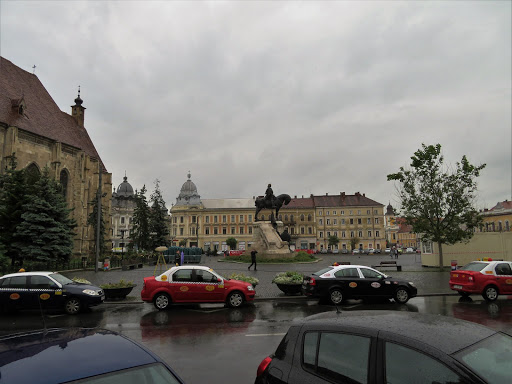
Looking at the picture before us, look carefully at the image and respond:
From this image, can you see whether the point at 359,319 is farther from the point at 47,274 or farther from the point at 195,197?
the point at 195,197

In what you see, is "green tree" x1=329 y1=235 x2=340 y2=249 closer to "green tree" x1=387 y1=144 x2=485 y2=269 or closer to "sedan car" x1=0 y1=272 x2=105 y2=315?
"green tree" x1=387 y1=144 x2=485 y2=269

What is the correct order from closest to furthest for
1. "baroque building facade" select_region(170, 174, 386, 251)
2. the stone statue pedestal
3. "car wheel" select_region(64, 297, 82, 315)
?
"car wheel" select_region(64, 297, 82, 315) < the stone statue pedestal < "baroque building facade" select_region(170, 174, 386, 251)

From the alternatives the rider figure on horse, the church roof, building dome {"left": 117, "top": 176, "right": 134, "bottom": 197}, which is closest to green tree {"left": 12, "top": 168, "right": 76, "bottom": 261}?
the rider figure on horse

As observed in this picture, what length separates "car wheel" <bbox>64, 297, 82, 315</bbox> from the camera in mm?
11656

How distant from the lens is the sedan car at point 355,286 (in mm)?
12672

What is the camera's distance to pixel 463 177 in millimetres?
25922

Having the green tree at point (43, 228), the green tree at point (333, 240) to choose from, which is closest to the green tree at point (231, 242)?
the green tree at point (333, 240)

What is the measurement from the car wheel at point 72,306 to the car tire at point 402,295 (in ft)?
36.4

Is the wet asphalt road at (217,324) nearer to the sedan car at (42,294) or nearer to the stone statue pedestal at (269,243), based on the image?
the sedan car at (42,294)

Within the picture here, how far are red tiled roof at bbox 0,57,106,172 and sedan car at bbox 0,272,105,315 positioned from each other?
2917cm

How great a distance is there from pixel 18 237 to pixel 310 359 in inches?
1153

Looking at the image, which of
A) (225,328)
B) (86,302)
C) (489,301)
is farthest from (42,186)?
(489,301)

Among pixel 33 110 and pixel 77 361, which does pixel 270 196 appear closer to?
pixel 33 110

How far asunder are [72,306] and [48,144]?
3332 centimetres
